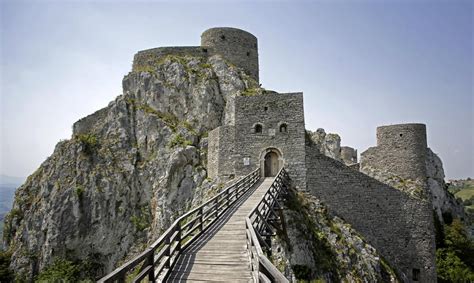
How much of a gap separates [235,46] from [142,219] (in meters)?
16.8

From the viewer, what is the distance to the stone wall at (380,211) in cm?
1798

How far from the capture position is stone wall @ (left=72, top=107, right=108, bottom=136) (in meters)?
28.4

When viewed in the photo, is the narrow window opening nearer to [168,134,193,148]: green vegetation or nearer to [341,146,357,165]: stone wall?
[341,146,357,165]: stone wall

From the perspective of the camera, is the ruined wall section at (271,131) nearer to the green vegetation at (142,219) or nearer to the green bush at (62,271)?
the green vegetation at (142,219)

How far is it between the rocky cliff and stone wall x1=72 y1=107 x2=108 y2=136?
1.33 meters

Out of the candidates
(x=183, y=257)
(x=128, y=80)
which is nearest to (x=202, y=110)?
(x=128, y=80)

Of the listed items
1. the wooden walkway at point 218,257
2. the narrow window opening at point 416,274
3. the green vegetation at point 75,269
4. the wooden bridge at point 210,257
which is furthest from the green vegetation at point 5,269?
the narrow window opening at point 416,274

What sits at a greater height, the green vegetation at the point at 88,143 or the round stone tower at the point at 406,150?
the green vegetation at the point at 88,143

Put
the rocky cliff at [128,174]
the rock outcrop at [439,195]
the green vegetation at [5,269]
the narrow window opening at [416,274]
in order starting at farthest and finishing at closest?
the green vegetation at [5,269]
the rocky cliff at [128,174]
the rock outcrop at [439,195]
the narrow window opening at [416,274]

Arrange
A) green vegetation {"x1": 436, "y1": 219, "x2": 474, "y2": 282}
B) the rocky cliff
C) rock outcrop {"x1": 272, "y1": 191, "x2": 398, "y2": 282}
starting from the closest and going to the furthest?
rock outcrop {"x1": 272, "y1": 191, "x2": 398, "y2": 282} → green vegetation {"x1": 436, "y1": 219, "x2": 474, "y2": 282} → the rocky cliff

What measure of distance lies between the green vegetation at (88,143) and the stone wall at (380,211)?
60.1 feet

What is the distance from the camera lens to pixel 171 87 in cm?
2653

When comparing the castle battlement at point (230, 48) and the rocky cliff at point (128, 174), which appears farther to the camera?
the castle battlement at point (230, 48)

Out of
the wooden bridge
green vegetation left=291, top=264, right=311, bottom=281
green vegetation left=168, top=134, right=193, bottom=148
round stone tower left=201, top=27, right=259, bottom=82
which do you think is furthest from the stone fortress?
round stone tower left=201, top=27, right=259, bottom=82
